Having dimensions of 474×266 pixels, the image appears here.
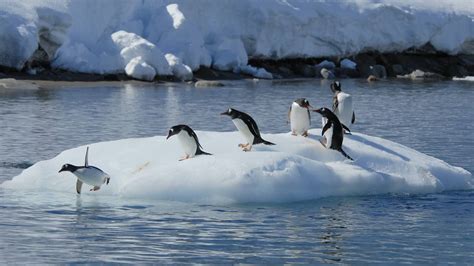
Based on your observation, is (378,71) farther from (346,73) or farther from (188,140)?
(188,140)

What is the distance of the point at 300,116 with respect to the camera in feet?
39.4

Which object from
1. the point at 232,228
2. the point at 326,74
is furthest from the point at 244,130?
the point at 326,74

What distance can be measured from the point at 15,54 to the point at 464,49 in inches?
856

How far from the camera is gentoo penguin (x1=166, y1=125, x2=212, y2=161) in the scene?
11.1 m

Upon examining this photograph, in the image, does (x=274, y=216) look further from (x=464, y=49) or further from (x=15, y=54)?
(x=464, y=49)

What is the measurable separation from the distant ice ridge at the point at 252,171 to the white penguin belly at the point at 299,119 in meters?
0.18

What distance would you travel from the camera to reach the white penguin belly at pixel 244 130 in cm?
1139

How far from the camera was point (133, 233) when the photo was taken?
9297 millimetres

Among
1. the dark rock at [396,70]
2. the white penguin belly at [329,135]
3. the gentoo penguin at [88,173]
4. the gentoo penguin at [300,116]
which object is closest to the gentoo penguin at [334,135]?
the white penguin belly at [329,135]

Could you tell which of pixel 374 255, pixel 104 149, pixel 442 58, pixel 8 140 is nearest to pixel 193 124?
pixel 8 140

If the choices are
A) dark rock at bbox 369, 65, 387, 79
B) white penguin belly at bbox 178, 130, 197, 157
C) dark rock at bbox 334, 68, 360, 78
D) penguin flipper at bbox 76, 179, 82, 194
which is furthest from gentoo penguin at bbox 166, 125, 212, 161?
dark rock at bbox 369, 65, 387, 79

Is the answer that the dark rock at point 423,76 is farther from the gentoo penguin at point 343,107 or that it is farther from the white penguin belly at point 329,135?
the white penguin belly at point 329,135

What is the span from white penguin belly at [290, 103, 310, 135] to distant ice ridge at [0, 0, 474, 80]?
703 inches

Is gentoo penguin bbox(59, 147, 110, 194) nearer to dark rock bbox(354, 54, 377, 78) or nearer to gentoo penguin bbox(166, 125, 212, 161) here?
gentoo penguin bbox(166, 125, 212, 161)
